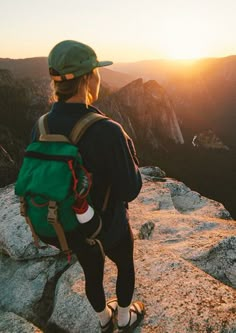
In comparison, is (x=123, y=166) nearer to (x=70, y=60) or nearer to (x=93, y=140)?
(x=93, y=140)

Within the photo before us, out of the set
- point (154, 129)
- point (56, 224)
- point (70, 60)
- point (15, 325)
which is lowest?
point (154, 129)

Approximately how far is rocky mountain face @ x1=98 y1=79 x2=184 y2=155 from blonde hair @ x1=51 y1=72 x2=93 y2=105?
76562 millimetres

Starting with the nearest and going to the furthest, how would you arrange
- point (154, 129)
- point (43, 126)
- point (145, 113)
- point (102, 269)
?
point (43, 126), point (102, 269), point (145, 113), point (154, 129)

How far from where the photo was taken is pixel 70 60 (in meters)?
3.06

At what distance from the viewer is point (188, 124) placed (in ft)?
426

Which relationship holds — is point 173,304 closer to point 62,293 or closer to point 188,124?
point 62,293

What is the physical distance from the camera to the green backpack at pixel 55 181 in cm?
Result: 305

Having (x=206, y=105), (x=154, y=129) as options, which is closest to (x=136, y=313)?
(x=154, y=129)

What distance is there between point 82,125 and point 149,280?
4.26 metres

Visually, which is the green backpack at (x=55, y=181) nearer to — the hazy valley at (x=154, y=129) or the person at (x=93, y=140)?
the person at (x=93, y=140)

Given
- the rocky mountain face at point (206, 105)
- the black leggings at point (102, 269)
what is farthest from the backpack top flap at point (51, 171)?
the rocky mountain face at point (206, 105)

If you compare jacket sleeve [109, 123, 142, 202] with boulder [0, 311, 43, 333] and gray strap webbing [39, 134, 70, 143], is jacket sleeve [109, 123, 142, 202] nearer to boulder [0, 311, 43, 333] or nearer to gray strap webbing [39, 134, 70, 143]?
gray strap webbing [39, 134, 70, 143]

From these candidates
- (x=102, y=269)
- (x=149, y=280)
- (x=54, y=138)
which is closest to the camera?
(x=54, y=138)

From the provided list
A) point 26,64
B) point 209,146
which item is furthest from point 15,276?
point 26,64
